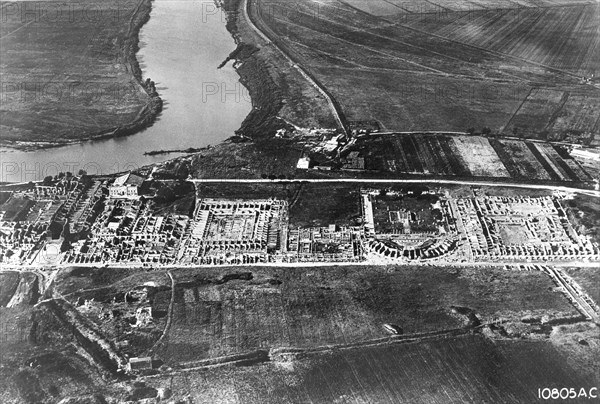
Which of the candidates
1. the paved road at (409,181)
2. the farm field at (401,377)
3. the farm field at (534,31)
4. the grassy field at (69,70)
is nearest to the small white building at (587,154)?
the paved road at (409,181)

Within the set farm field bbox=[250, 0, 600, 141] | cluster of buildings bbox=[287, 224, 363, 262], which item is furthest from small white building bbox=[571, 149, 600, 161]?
cluster of buildings bbox=[287, 224, 363, 262]

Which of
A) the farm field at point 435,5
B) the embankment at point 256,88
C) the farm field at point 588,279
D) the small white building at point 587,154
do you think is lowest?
the embankment at point 256,88

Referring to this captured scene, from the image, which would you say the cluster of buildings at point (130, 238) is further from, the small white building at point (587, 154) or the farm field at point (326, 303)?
the small white building at point (587, 154)

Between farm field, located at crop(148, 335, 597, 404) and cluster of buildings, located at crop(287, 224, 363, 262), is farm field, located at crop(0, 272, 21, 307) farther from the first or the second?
cluster of buildings, located at crop(287, 224, 363, 262)

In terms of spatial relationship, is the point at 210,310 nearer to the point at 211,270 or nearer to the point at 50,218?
the point at 211,270

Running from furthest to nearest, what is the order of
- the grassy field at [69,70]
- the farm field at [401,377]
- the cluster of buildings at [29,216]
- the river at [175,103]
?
the grassy field at [69,70] → the river at [175,103] → the cluster of buildings at [29,216] → the farm field at [401,377]

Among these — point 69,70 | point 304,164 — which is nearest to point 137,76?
point 69,70
